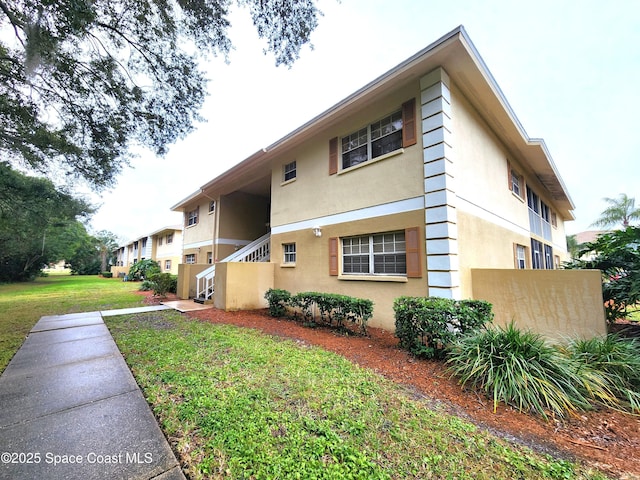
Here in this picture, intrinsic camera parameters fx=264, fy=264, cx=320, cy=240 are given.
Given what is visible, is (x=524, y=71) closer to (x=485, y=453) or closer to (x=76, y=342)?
(x=485, y=453)

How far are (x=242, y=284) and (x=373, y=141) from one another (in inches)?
261

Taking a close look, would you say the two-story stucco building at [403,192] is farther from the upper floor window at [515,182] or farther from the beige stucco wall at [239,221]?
the beige stucco wall at [239,221]

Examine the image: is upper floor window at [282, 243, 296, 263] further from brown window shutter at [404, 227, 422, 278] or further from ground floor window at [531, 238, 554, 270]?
ground floor window at [531, 238, 554, 270]

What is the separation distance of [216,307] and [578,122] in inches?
1505

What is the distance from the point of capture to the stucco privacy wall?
17.9 feet

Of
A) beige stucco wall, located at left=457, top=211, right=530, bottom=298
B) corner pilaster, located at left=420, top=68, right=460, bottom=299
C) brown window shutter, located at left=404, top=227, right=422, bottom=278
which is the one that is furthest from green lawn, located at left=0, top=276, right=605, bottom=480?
beige stucco wall, located at left=457, top=211, right=530, bottom=298

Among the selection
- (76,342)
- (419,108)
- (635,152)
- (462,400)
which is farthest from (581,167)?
(76,342)

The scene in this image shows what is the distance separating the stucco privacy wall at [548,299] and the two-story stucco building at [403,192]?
95 millimetres

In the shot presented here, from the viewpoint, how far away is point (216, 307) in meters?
10.0

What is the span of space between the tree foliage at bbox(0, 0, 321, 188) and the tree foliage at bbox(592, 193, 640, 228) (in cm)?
3475

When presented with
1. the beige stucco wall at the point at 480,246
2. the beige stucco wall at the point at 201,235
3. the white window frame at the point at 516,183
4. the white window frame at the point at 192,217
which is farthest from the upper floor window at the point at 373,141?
the white window frame at the point at 192,217

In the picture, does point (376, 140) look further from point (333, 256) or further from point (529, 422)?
point (529, 422)

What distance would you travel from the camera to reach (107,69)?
6.84m

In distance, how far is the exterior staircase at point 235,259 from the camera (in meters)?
11.4
